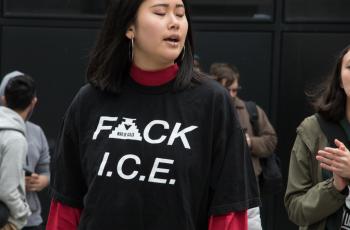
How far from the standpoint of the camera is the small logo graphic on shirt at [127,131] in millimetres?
3086

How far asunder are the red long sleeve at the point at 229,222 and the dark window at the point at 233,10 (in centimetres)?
505

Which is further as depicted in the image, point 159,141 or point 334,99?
point 334,99

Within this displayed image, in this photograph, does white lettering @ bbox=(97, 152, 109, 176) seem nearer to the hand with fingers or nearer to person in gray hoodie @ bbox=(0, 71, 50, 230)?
the hand with fingers

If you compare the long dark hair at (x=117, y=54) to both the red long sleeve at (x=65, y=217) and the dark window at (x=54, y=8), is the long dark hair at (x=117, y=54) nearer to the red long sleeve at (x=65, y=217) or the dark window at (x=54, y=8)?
the red long sleeve at (x=65, y=217)

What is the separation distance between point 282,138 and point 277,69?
62 cm

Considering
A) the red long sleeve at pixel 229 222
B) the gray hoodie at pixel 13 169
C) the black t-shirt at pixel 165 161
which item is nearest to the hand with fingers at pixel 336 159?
the black t-shirt at pixel 165 161

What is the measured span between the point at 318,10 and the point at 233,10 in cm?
76

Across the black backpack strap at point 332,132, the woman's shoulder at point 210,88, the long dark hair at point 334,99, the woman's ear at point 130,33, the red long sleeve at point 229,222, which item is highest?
the woman's ear at point 130,33

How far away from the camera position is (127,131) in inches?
122

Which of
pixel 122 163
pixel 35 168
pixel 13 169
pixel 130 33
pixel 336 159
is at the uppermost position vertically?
pixel 130 33

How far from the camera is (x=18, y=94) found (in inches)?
239

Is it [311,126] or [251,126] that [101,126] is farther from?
[251,126]

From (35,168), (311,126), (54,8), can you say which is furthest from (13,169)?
(54,8)

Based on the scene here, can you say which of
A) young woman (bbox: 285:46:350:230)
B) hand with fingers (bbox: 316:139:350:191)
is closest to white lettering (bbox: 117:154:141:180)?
hand with fingers (bbox: 316:139:350:191)
